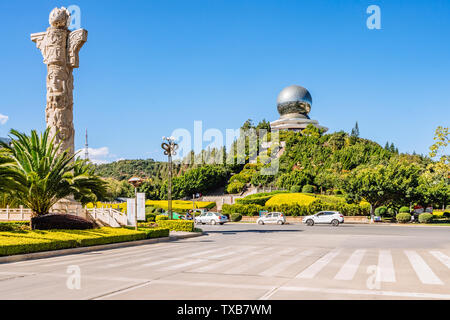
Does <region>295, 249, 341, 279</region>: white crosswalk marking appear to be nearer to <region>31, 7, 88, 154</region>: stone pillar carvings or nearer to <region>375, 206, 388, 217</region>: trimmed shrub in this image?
<region>31, 7, 88, 154</region>: stone pillar carvings

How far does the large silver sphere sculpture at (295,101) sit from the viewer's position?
372 feet

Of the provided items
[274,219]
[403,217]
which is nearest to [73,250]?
[274,219]

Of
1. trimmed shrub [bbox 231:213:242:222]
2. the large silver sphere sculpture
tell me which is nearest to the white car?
trimmed shrub [bbox 231:213:242:222]

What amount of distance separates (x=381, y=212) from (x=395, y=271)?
4183cm

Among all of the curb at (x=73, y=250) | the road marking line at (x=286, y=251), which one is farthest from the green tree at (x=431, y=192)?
the curb at (x=73, y=250)

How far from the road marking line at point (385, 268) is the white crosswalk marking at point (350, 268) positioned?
0.61m

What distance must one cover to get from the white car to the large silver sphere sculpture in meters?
76.1

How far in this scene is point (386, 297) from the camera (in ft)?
25.3

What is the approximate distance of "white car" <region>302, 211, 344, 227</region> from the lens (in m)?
39.3

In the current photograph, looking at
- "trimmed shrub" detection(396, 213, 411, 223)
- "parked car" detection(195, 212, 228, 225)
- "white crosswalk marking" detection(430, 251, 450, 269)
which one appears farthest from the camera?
"trimmed shrub" detection(396, 213, 411, 223)

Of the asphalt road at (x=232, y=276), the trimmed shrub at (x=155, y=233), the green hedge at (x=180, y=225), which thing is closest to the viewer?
the asphalt road at (x=232, y=276)

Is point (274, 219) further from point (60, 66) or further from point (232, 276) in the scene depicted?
point (232, 276)

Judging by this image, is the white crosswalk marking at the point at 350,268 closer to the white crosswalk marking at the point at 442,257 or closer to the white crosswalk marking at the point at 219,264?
the white crosswalk marking at the point at 442,257
